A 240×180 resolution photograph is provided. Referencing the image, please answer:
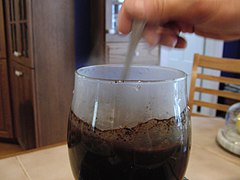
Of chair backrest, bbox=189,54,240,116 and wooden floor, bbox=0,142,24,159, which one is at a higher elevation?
chair backrest, bbox=189,54,240,116

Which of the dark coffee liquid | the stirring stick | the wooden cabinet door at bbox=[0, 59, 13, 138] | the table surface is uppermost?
the stirring stick

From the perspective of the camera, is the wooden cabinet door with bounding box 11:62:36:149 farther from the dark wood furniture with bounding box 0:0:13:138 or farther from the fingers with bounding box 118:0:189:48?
the fingers with bounding box 118:0:189:48

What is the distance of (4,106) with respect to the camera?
2.21 metres

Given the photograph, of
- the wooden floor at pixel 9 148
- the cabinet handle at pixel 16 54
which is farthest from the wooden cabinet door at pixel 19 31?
the wooden floor at pixel 9 148

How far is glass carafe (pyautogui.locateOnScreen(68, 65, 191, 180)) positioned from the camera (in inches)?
14.3

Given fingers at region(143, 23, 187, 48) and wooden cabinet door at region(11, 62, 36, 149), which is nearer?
fingers at region(143, 23, 187, 48)

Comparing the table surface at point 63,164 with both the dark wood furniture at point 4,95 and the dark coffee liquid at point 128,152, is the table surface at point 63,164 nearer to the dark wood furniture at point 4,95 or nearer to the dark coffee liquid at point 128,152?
the dark coffee liquid at point 128,152

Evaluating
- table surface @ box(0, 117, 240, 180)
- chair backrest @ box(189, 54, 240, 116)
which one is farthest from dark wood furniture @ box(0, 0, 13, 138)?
table surface @ box(0, 117, 240, 180)

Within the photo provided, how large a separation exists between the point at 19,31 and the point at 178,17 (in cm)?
162

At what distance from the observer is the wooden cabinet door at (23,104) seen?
6.15 ft

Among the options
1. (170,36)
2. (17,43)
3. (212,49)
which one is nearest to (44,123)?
(17,43)

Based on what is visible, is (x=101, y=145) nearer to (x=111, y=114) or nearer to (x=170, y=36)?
(x=111, y=114)

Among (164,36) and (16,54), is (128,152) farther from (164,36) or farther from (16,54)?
(16,54)

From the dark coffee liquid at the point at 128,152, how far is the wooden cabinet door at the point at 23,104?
4.84ft
